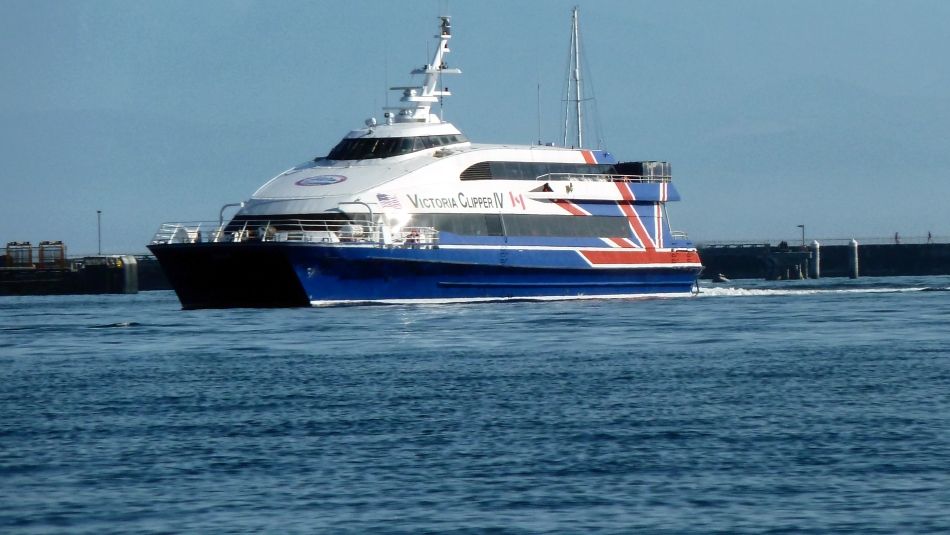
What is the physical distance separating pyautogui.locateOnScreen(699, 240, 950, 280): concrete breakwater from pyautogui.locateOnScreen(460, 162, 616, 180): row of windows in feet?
125

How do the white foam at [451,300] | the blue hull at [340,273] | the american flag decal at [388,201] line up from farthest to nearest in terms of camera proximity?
the american flag decal at [388,201] → the white foam at [451,300] → the blue hull at [340,273]

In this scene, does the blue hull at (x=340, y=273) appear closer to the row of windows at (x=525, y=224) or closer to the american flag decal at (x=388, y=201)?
the row of windows at (x=525, y=224)

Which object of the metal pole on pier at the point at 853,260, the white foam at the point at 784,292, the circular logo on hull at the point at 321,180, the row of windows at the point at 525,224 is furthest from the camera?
the metal pole on pier at the point at 853,260

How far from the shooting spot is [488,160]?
52344mm

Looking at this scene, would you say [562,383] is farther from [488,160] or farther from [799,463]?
[488,160]

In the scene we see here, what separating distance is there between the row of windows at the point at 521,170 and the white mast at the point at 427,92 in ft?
11.4

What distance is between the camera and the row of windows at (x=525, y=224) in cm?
4975

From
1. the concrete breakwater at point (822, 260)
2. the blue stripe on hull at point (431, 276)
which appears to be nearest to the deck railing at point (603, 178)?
the blue stripe on hull at point (431, 276)

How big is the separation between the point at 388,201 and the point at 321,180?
285 cm

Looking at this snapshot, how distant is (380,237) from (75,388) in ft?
68.9

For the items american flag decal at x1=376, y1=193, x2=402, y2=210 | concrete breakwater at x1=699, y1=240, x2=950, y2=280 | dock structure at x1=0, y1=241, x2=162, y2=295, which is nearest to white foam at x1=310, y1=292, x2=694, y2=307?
american flag decal at x1=376, y1=193, x2=402, y2=210

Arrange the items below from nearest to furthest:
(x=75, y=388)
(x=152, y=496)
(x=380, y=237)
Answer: (x=152, y=496) → (x=75, y=388) → (x=380, y=237)

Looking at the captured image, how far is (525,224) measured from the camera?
172 ft

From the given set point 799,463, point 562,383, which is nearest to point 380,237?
point 562,383
